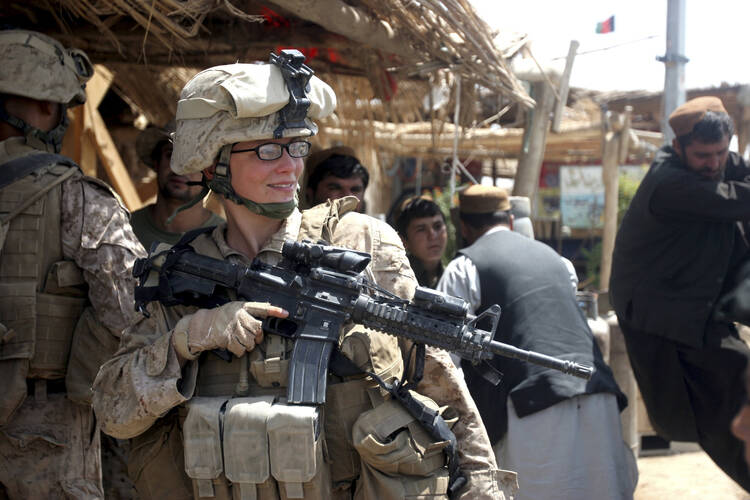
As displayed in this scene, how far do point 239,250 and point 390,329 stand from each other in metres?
0.52

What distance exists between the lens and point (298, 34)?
410 cm

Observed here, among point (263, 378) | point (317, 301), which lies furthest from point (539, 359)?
point (263, 378)

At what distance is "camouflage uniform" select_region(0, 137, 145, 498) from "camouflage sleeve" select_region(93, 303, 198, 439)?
597 mm

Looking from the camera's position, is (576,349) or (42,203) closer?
(42,203)

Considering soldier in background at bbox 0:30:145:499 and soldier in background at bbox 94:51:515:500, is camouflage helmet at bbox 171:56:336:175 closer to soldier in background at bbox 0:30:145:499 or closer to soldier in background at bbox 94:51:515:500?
soldier in background at bbox 94:51:515:500

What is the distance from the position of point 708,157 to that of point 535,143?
1084 mm

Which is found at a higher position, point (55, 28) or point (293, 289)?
point (55, 28)

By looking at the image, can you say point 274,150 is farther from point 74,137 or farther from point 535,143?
point 74,137

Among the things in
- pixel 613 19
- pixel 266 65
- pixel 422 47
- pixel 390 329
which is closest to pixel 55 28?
pixel 422 47

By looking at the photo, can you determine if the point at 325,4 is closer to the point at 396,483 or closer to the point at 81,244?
the point at 81,244

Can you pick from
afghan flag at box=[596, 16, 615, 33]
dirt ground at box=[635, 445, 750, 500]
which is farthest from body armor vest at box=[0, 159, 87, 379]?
afghan flag at box=[596, 16, 615, 33]

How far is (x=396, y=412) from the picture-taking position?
196 cm

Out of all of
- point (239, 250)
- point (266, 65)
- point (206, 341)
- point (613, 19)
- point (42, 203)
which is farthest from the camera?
point (613, 19)

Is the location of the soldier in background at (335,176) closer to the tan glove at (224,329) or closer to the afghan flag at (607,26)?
the tan glove at (224,329)
